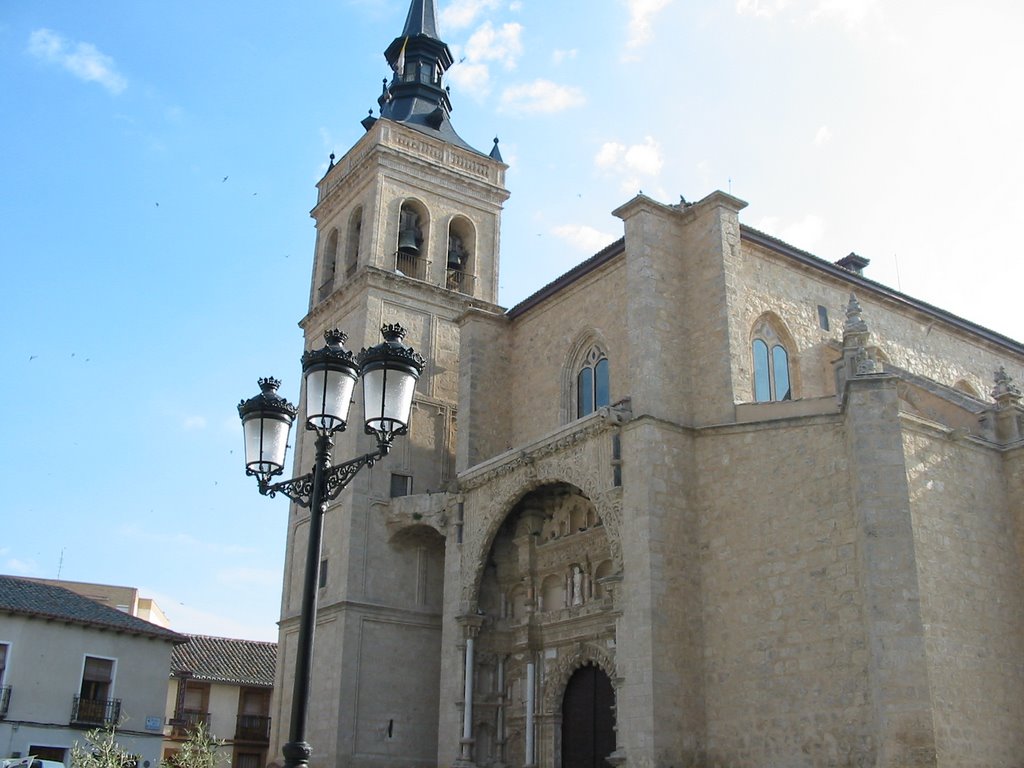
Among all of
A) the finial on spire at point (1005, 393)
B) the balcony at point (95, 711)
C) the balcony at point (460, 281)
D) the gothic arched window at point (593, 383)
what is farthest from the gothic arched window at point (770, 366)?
the balcony at point (95, 711)

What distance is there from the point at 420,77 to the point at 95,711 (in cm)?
1871

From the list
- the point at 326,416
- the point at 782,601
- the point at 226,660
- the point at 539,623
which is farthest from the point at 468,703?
the point at 226,660

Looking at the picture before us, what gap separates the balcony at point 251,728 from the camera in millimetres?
34125

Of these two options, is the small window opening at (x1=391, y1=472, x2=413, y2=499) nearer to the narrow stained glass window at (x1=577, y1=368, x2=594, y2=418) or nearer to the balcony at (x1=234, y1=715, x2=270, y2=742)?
the narrow stained glass window at (x1=577, y1=368, x2=594, y2=418)

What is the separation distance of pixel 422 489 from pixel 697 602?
8.70 metres

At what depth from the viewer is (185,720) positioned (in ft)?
108

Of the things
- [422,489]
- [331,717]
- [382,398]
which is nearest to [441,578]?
[422,489]

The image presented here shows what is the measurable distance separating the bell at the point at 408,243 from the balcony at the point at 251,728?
1665 cm

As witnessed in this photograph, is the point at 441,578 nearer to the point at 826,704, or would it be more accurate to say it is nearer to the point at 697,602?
the point at 697,602

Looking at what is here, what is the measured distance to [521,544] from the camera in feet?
72.3

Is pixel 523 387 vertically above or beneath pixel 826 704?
above

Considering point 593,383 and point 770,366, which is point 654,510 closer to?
point 770,366

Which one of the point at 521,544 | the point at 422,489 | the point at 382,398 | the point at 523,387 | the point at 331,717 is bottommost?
the point at 331,717

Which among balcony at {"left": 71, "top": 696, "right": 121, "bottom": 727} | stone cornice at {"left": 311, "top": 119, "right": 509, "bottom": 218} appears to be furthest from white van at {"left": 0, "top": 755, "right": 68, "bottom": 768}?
stone cornice at {"left": 311, "top": 119, "right": 509, "bottom": 218}
